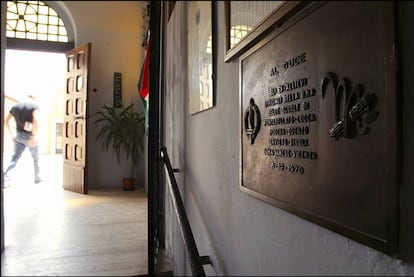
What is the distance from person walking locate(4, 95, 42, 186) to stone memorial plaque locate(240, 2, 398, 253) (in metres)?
0.72

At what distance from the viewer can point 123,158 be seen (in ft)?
15.7

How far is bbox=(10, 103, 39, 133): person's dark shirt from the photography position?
0.92m

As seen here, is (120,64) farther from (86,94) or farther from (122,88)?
(86,94)

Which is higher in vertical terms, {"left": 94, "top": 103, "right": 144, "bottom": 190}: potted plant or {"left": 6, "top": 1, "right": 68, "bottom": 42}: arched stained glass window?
{"left": 6, "top": 1, "right": 68, "bottom": 42}: arched stained glass window

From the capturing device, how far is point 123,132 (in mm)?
4543

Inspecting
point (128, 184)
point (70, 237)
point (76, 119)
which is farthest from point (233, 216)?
point (76, 119)

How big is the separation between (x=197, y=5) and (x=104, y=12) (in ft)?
12.2

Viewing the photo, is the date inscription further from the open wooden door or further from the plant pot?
the plant pot

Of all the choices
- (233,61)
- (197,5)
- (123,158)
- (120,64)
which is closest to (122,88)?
(120,64)

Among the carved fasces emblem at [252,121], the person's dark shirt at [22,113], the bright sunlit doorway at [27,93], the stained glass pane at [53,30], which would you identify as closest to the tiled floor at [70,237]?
the bright sunlit doorway at [27,93]

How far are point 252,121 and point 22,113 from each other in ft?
2.43

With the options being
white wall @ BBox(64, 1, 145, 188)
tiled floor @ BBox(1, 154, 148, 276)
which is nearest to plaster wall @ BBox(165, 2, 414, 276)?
tiled floor @ BBox(1, 154, 148, 276)

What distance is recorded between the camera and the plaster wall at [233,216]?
0.45 meters

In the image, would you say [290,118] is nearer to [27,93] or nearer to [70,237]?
[27,93]
